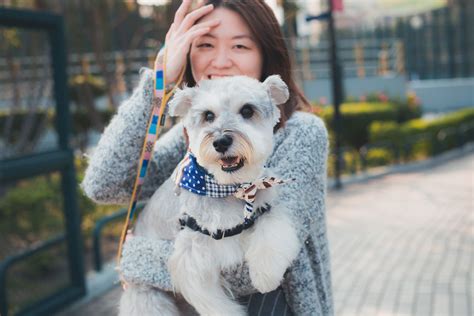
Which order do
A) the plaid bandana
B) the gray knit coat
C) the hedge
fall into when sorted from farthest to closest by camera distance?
1. the hedge
2. the gray knit coat
3. the plaid bandana

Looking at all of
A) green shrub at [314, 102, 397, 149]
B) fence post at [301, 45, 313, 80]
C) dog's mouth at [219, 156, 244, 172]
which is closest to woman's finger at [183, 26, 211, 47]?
dog's mouth at [219, 156, 244, 172]

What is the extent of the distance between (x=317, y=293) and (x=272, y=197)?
52 centimetres

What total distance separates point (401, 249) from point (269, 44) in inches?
210

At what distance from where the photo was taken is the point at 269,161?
225 cm

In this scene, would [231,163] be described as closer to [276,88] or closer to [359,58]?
[276,88]

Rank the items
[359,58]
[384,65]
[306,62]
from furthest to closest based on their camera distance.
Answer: [359,58]
[306,62]
[384,65]

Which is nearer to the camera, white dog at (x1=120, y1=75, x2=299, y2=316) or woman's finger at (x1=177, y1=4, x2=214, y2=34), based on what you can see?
white dog at (x1=120, y1=75, x2=299, y2=316)

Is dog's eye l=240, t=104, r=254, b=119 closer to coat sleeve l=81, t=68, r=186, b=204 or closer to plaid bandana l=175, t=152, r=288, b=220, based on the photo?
plaid bandana l=175, t=152, r=288, b=220

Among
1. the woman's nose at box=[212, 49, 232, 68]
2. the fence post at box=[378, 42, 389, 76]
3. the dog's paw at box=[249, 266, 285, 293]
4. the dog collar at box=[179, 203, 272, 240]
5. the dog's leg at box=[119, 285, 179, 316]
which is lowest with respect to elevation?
the dog's leg at box=[119, 285, 179, 316]

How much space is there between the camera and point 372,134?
1513cm

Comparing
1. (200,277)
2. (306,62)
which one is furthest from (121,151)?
(306,62)

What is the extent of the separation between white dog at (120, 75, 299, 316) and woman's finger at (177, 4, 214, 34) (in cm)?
37

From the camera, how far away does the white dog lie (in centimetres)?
189

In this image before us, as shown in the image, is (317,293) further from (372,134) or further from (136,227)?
(372,134)
